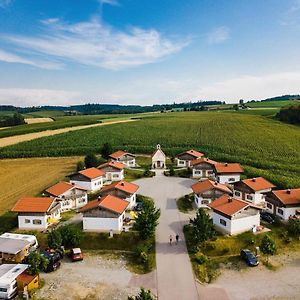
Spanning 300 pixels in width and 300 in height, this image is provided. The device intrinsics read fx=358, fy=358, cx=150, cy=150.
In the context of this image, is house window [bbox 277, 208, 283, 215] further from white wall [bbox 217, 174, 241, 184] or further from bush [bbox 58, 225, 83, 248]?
bush [bbox 58, 225, 83, 248]

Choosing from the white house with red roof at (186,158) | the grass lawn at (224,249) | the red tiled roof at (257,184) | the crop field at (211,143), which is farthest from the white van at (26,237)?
the white house with red roof at (186,158)

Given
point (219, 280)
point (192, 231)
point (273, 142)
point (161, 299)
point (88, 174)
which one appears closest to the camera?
point (161, 299)

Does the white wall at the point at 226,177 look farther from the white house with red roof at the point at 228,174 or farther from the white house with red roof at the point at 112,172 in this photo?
the white house with red roof at the point at 112,172

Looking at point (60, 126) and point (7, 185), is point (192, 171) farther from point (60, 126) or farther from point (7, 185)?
point (60, 126)

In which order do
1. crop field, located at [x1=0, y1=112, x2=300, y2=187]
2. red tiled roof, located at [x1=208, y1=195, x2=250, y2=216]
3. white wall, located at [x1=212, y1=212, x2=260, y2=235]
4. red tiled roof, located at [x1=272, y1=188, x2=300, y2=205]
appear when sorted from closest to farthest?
1. white wall, located at [x1=212, y1=212, x2=260, y2=235]
2. red tiled roof, located at [x1=208, y1=195, x2=250, y2=216]
3. red tiled roof, located at [x1=272, y1=188, x2=300, y2=205]
4. crop field, located at [x1=0, y1=112, x2=300, y2=187]

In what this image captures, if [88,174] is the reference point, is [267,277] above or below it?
below

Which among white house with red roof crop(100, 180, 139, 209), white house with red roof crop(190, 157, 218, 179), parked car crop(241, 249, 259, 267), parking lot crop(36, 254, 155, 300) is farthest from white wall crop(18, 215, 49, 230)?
white house with red roof crop(190, 157, 218, 179)

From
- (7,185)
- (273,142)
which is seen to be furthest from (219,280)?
(273,142)
